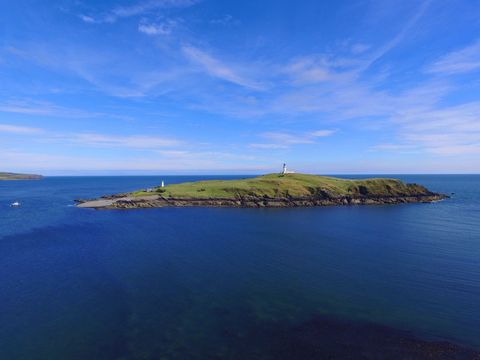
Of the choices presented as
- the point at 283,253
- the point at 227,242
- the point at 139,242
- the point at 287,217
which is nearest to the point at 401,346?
the point at 283,253

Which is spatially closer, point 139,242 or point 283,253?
point 283,253

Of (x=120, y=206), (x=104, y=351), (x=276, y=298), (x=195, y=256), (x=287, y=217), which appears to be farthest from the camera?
(x=120, y=206)

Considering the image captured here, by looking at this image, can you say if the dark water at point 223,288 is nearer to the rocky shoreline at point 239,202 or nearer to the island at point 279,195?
the rocky shoreline at point 239,202

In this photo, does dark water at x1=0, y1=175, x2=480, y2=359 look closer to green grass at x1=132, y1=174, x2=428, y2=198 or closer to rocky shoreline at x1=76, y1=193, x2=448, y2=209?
rocky shoreline at x1=76, y1=193, x2=448, y2=209

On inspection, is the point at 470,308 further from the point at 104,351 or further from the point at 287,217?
the point at 287,217

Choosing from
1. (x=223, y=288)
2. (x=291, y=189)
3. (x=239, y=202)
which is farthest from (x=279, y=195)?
(x=223, y=288)

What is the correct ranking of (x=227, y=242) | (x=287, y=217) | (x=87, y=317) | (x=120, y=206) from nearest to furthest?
(x=87, y=317)
(x=227, y=242)
(x=287, y=217)
(x=120, y=206)

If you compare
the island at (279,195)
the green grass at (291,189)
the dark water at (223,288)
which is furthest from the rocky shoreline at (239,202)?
the dark water at (223,288)
